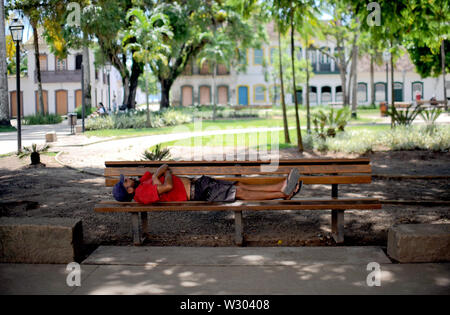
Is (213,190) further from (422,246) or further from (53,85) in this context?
(53,85)

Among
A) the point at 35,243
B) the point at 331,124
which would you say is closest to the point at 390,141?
the point at 331,124

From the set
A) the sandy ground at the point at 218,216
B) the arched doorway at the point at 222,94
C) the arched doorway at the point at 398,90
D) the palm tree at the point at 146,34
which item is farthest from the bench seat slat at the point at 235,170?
the arched doorway at the point at 398,90

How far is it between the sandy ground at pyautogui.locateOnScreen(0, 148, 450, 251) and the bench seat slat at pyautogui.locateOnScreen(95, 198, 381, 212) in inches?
18.1

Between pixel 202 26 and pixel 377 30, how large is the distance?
71.4ft

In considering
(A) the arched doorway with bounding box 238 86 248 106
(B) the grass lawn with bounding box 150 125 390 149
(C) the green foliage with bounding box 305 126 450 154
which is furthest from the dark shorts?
(A) the arched doorway with bounding box 238 86 248 106

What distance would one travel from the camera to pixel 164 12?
1132 inches

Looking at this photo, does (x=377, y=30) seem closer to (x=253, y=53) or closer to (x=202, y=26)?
(x=202, y=26)

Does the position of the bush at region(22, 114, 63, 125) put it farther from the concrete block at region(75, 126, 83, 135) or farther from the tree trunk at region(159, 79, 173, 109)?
the concrete block at region(75, 126, 83, 135)

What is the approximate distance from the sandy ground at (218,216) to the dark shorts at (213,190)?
48 cm

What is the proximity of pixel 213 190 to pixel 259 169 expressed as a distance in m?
0.71

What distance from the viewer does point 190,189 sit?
583cm

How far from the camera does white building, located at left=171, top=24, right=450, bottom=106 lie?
176 ft
